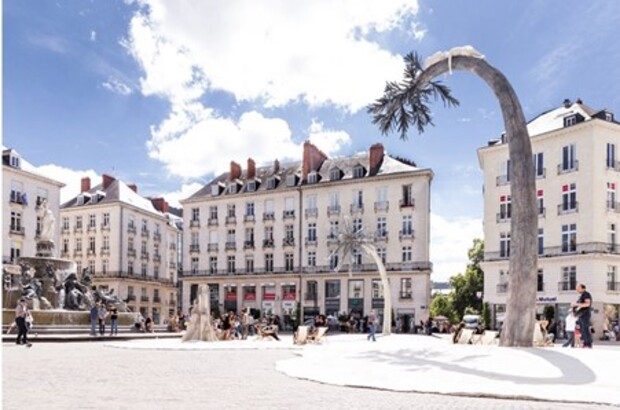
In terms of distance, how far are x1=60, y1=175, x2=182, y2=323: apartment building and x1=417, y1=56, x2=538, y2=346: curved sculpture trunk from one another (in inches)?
2502

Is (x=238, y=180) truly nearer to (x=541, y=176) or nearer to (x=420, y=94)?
Result: (x=541, y=176)

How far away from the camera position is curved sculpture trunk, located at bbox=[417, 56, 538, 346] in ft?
57.1

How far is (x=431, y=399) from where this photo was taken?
1057 cm

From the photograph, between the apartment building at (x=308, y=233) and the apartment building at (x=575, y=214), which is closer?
the apartment building at (x=575, y=214)

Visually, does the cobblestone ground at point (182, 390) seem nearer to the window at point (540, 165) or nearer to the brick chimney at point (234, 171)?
the window at point (540, 165)

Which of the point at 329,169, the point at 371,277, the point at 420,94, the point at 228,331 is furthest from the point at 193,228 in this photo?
the point at 420,94

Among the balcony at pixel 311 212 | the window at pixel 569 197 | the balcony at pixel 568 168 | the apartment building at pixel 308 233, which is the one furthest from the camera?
the balcony at pixel 311 212

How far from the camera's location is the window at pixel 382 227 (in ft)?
211

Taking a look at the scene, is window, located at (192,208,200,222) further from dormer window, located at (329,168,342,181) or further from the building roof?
dormer window, located at (329,168,342,181)

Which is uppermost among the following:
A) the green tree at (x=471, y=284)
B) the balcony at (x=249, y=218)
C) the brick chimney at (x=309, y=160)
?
the brick chimney at (x=309, y=160)

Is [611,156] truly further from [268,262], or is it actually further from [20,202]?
[20,202]

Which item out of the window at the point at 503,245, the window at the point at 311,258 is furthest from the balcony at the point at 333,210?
the window at the point at 503,245

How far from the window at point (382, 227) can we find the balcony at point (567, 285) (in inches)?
724

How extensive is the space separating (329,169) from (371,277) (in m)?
13.6
